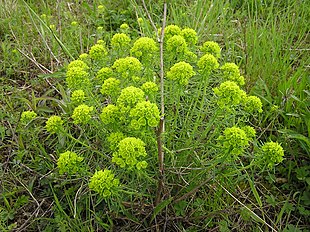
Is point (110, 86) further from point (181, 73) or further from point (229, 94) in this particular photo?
point (229, 94)

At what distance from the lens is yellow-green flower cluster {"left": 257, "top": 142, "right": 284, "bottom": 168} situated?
154cm

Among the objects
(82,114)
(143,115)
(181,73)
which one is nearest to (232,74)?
(181,73)

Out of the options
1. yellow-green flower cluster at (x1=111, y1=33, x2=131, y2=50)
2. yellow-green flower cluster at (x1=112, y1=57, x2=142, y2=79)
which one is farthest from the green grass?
yellow-green flower cluster at (x1=111, y1=33, x2=131, y2=50)

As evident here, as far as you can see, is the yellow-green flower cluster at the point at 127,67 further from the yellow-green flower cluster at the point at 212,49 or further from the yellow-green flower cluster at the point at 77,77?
the yellow-green flower cluster at the point at 212,49

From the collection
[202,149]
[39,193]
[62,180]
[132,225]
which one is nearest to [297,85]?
[202,149]

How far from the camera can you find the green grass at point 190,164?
5.99ft

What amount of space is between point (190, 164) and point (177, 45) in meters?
0.57

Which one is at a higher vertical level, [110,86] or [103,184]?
[110,86]

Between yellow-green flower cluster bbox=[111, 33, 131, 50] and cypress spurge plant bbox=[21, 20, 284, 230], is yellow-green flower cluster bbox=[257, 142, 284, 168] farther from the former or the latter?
yellow-green flower cluster bbox=[111, 33, 131, 50]

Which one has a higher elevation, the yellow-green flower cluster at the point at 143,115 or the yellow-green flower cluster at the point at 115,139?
the yellow-green flower cluster at the point at 143,115

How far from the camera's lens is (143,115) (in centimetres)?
142

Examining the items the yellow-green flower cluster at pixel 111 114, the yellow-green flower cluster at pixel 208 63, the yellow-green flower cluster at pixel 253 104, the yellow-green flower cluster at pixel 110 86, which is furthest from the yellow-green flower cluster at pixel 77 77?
the yellow-green flower cluster at pixel 253 104

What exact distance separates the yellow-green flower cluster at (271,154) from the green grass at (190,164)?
18 cm

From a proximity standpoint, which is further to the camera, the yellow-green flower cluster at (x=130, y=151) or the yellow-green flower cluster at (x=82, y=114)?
the yellow-green flower cluster at (x=82, y=114)
